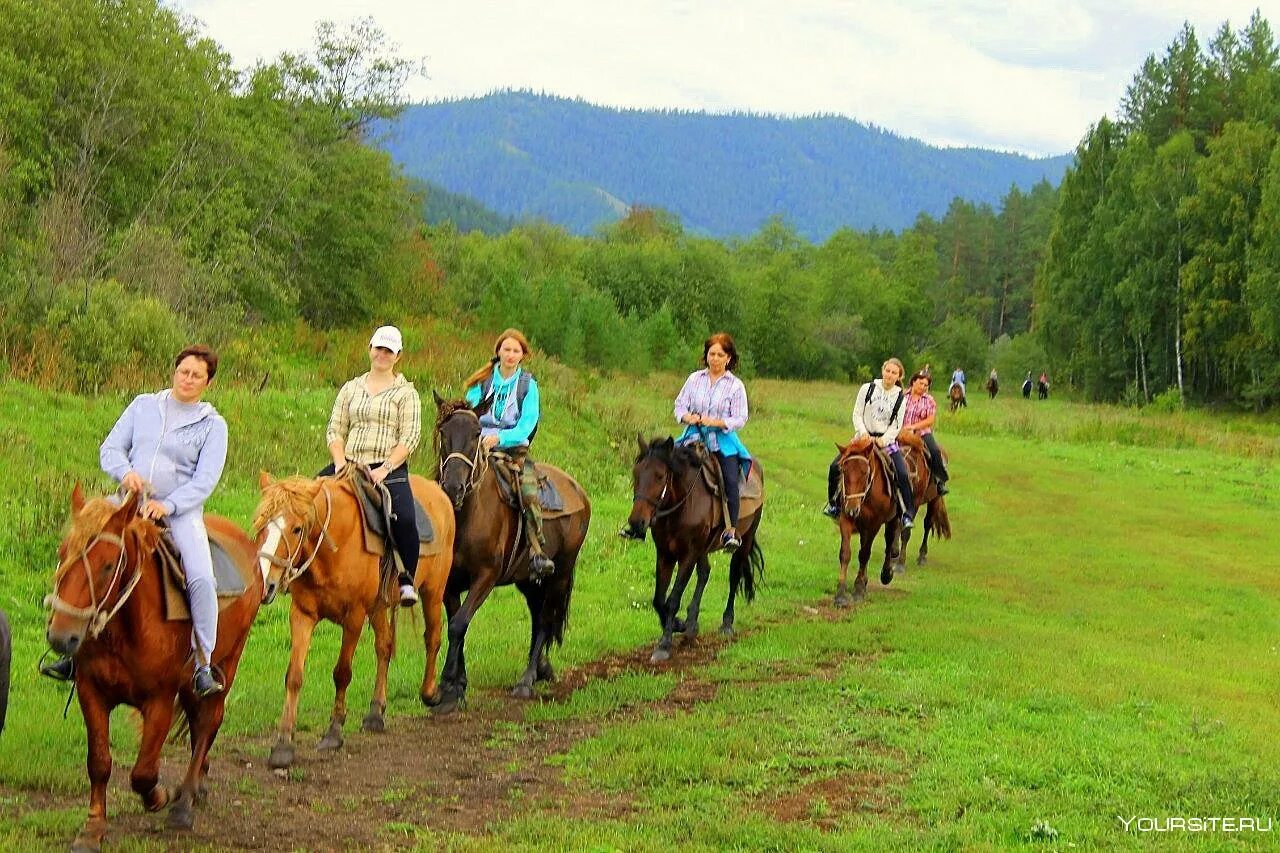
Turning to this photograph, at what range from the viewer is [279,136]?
1703 inches

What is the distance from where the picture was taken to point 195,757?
21.5ft

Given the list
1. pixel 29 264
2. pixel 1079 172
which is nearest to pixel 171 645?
pixel 29 264

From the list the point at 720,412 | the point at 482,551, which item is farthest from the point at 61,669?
the point at 720,412

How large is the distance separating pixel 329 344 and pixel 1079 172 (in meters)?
49.7

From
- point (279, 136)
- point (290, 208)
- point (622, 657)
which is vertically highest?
point (279, 136)

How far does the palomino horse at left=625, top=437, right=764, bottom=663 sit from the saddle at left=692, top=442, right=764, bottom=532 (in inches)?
2.1

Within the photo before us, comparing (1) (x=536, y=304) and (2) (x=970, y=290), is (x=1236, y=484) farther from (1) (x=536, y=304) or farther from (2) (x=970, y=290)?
(2) (x=970, y=290)

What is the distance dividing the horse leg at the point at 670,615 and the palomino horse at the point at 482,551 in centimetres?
114

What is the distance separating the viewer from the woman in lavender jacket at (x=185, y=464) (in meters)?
6.26

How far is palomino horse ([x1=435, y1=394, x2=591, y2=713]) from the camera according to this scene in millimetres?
9602

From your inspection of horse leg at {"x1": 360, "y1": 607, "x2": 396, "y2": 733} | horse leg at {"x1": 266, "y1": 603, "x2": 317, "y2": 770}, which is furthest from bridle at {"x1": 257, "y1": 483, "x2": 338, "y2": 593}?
horse leg at {"x1": 360, "y1": 607, "x2": 396, "y2": 733}

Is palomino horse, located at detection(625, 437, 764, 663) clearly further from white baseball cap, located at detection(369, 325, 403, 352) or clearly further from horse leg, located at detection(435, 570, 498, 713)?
white baseball cap, located at detection(369, 325, 403, 352)

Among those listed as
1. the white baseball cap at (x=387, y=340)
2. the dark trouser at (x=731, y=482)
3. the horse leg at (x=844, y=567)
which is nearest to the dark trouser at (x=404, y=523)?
the white baseball cap at (x=387, y=340)

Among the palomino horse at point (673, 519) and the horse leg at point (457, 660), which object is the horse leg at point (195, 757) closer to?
the horse leg at point (457, 660)
